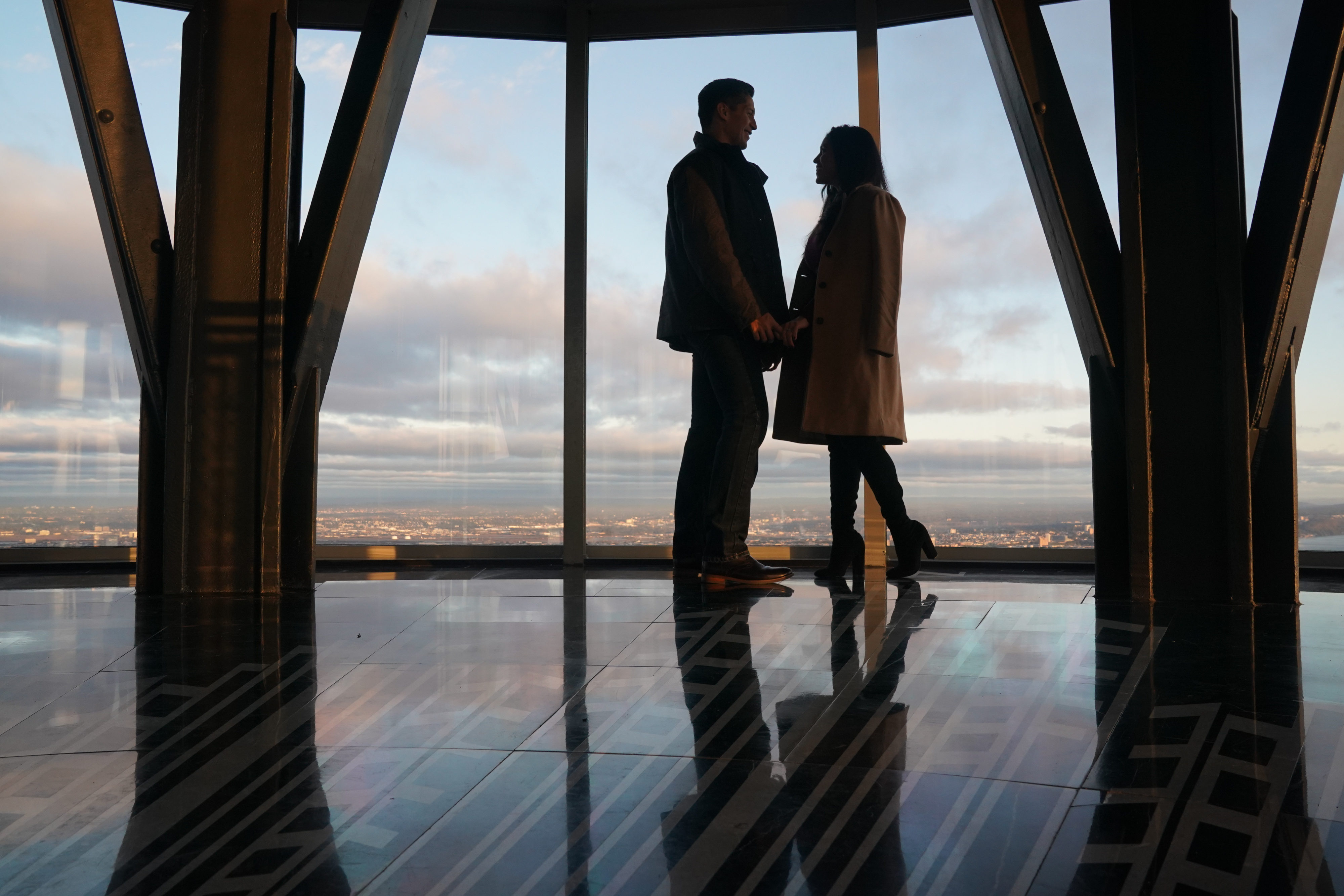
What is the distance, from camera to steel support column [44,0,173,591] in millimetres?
3834

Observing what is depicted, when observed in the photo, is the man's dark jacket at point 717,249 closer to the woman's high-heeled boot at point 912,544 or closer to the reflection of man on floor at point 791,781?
the woman's high-heeled boot at point 912,544

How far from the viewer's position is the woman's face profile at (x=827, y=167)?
414cm

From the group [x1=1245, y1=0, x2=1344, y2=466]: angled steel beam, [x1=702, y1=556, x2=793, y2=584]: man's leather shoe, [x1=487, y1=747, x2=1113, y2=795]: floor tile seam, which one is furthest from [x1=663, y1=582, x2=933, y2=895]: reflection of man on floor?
[x1=1245, y1=0, x2=1344, y2=466]: angled steel beam

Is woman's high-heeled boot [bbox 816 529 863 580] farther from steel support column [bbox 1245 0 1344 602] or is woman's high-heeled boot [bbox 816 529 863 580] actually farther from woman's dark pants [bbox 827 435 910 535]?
steel support column [bbox 1245 0 1344 602]

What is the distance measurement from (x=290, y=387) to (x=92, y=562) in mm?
2067

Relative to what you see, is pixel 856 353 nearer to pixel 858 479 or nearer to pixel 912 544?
pixel 858 479

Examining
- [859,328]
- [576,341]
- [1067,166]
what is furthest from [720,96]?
[576,341]

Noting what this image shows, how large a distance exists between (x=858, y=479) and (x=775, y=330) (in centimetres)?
67

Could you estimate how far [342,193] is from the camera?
12.9 ft

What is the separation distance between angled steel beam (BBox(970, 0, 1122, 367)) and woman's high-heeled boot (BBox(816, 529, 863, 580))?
112cm

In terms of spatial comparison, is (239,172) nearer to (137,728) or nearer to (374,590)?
(374,590)

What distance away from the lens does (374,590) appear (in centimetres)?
383

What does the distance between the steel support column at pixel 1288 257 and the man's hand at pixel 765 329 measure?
1.57 metres

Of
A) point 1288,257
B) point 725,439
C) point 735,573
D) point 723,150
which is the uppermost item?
point 723,150
